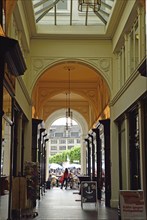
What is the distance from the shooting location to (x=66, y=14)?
14477 millimetres

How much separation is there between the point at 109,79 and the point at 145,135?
17.0 feet

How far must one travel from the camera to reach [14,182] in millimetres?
10633

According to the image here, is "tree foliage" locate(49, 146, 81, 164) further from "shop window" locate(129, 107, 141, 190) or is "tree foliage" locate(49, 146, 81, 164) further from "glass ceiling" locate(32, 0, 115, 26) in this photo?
"shop window" locate(129, 107, 141, 190)

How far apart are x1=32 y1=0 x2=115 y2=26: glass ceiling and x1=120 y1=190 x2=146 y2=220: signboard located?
298 inches

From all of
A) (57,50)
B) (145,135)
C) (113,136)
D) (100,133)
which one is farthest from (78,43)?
(145,135)

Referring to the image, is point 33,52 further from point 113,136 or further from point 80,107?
point 80,107

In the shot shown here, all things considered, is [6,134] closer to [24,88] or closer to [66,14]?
[24,88]

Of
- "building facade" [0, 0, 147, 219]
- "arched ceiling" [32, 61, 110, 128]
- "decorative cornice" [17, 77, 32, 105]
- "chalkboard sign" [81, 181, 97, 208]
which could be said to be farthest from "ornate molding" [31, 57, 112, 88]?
"arched ceiling" [32, 61, 110, 128]

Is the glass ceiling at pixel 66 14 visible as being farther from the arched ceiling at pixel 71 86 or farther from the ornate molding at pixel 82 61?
the arched ceiling at pixel 71 86

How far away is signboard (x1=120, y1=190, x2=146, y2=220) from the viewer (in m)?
7.12

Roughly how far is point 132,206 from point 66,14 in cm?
890

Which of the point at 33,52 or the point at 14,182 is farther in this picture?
the point at 33,52

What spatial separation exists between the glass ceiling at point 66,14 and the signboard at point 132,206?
757 cm

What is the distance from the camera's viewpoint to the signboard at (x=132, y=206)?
7.12 meters
